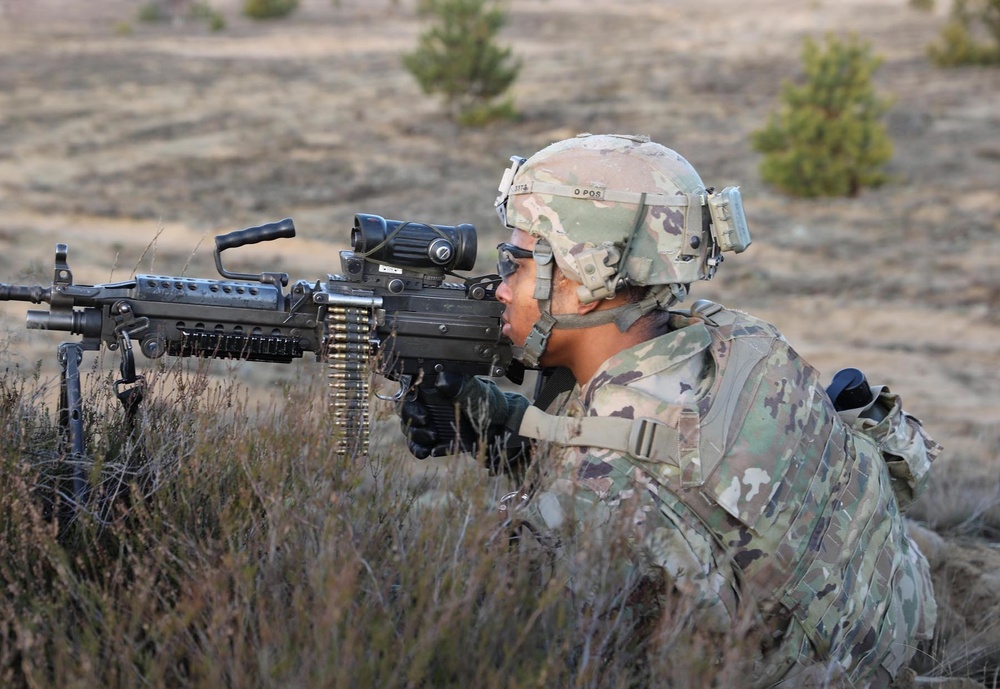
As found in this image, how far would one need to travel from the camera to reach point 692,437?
3.25 meters

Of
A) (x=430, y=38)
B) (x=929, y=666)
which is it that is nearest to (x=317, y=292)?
(x=929, y=666)

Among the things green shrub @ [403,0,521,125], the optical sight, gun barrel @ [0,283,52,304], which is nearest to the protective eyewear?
the optical sight

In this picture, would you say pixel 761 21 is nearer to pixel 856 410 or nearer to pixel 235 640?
pixel 856 410

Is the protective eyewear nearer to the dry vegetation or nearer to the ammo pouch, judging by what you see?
the dry vegetation

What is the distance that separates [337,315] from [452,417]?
0.62m

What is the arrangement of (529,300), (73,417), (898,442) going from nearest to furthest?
1. (73,417)
2. (529,300)
3. (898,442)

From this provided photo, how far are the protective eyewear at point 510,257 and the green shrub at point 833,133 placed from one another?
13907 mm

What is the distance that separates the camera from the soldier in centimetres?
316

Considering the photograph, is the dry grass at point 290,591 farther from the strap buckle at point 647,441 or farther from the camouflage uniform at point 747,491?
the strap buckle at point 647,441

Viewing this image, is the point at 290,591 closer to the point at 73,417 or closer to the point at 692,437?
the point at 73,417

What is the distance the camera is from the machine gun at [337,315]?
387cm

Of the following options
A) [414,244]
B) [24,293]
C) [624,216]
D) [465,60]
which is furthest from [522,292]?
[465,60]

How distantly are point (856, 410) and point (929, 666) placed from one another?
1099 mm

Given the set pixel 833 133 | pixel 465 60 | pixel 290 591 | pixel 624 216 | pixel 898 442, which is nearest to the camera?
pixel 290 591
